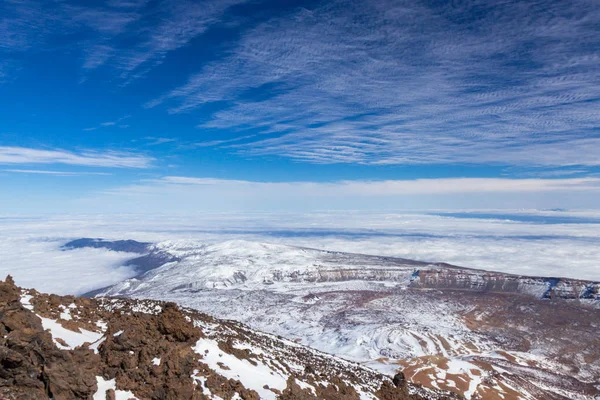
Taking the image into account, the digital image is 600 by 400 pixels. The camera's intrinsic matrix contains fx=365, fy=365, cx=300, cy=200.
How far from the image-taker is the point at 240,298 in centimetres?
14612

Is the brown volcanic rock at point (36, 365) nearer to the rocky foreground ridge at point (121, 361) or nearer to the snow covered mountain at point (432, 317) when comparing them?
the rocky foreground ridge at point (121, 361)

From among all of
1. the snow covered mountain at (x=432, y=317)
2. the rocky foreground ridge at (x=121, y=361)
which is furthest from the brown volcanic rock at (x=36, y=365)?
the snow covered mountain at (x=432, y=317)

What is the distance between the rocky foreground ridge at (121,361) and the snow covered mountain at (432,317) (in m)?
57.3

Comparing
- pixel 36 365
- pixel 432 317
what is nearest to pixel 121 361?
pixel 36 365

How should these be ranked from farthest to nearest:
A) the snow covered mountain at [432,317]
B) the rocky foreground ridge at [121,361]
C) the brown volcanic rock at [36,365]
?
the snow covered mountain at [432,317] < the rocky foreground ridge at [121,361] < the brown volcanic rock at [36,365]

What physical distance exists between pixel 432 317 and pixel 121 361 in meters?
127

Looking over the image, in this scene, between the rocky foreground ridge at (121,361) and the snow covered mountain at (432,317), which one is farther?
the snow covered mountain at (432,317)

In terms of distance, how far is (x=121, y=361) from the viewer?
15.6 m

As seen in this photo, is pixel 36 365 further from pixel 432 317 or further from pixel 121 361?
pixel 432 317

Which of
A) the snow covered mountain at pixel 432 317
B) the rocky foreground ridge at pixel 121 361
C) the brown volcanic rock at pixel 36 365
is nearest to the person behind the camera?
the brown volcanic rock at pixel 36 365

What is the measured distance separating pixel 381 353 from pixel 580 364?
→ 4680 centimetres

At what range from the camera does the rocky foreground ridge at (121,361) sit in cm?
1229

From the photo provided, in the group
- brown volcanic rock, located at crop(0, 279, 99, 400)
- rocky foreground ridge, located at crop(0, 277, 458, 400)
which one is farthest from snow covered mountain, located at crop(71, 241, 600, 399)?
brown volcanic rock, located at crop(0, 279, 99, 400)

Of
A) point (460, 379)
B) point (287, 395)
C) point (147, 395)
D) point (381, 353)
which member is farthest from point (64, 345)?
point (381, 353)
